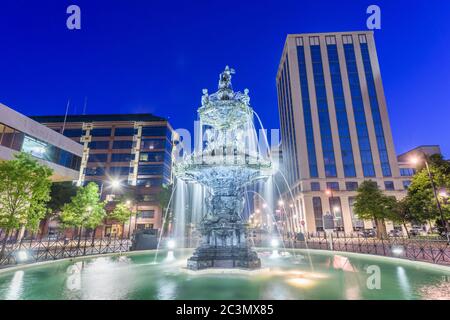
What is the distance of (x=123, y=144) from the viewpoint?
69000 millimetres

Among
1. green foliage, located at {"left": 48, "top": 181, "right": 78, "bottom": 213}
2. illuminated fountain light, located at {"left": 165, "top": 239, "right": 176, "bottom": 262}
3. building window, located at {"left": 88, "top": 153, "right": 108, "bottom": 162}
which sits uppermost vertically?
building window, located at {"left": 88, "top": 153, "right": 108, "bottom": 162}

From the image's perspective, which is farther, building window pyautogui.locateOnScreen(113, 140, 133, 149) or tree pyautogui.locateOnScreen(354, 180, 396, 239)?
building window pyautogui.locateOnScreen(113, 140, 133, 149)

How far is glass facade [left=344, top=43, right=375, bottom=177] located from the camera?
196 feet

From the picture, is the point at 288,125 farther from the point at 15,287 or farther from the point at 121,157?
the point at 15,287

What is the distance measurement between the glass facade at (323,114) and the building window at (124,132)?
5529 cm

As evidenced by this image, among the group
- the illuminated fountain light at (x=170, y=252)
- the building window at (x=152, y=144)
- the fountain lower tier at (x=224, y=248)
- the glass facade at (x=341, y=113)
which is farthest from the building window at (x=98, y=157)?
the glass facade at (x=341, y=113)

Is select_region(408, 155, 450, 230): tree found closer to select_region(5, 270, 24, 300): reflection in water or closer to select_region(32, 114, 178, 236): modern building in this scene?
select_region(5, 270, 24, 300): reflection in water

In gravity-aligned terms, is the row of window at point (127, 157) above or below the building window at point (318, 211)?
above

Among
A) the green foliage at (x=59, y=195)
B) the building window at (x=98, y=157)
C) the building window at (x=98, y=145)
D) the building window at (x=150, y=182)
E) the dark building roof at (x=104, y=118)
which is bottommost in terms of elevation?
the green foliage at (x=59, y=195)

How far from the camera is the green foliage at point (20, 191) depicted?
1656 cm

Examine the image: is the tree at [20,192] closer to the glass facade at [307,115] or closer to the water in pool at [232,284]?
the water in pool at [232,284]

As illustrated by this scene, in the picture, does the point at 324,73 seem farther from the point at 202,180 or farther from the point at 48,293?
the point at 48,293

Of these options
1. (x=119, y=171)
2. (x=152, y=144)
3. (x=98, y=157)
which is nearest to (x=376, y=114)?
(x=152, y=144)

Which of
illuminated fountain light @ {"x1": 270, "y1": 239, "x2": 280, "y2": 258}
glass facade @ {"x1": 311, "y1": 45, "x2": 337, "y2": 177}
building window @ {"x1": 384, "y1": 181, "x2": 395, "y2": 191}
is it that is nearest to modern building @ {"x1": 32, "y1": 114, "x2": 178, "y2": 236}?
illuminated fountain light @ {"x1": 270, "y1": 239, "x2": 280, "y2": 258}
